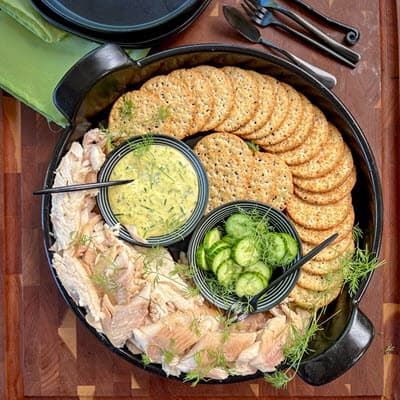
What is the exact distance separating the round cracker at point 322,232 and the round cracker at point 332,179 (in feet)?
0.41

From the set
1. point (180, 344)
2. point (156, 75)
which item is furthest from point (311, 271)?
point (156, 75)

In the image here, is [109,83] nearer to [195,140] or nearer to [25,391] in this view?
[195,140]

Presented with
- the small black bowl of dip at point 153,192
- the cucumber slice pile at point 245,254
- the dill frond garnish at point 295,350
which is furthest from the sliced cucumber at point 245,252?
the dill frond garnish at point 295,350

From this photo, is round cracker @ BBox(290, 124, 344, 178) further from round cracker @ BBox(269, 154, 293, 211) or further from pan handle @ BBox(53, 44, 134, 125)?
pan handle @ BBox(53, 44, 134, 125)

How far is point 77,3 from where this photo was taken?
220cm

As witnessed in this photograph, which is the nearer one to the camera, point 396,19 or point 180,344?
point 180,344

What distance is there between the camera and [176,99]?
2.21 meters

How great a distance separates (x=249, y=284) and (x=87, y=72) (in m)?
0.82

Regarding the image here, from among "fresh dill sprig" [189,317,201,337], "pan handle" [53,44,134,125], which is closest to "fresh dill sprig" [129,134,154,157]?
"pan handle" [53,44,134,125]

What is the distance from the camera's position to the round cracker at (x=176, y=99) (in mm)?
2201

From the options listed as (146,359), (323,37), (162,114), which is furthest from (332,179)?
(146,359)

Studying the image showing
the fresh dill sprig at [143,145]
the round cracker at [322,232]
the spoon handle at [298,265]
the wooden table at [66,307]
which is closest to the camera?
the spoon handle at [298,265]

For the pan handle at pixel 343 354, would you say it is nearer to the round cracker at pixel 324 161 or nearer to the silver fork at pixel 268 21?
the round cracker at pixel 324 161

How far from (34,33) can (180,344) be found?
3.62ft
